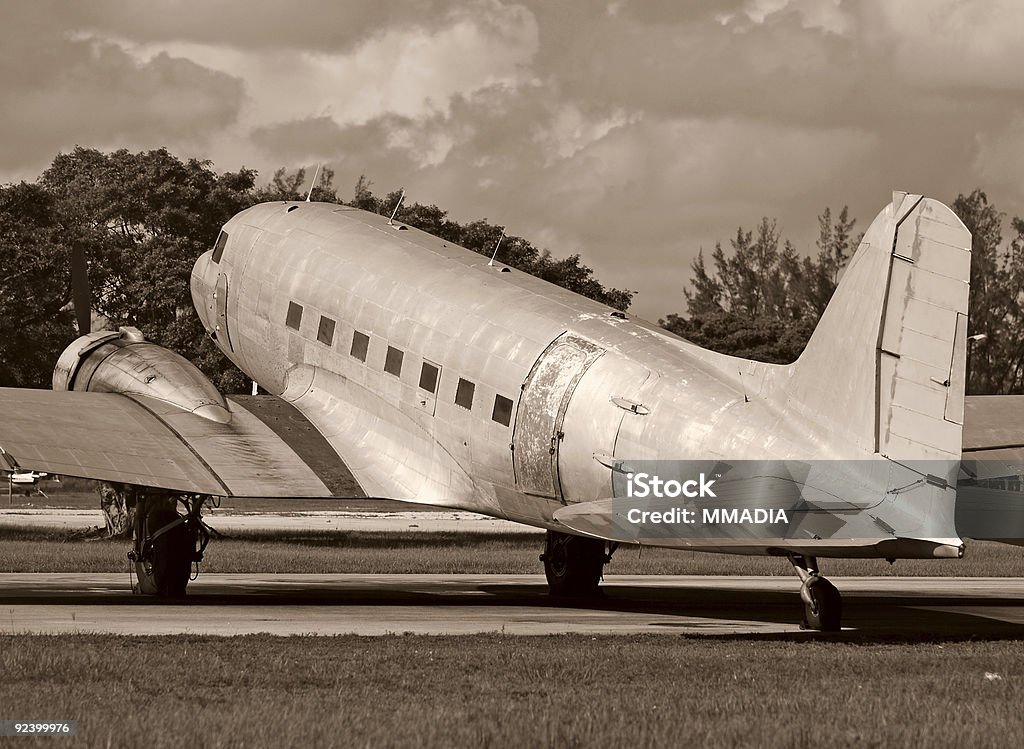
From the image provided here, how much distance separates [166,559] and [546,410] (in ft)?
21.2

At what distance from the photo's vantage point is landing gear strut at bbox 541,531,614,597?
2419 cm

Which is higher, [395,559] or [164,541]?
[164,541]

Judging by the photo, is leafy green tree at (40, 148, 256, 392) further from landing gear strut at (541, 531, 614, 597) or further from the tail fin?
the tail fin

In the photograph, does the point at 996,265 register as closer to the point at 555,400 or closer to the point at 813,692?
the point at 555,400

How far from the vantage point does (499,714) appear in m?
11.3

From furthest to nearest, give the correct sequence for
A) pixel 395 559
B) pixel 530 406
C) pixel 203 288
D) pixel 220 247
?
pixel 395 559 < pixel 203 288 < pixel 220 247 < pixel 530 406

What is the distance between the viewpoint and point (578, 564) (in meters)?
24.2

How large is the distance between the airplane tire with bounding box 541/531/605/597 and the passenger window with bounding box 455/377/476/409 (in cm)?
392

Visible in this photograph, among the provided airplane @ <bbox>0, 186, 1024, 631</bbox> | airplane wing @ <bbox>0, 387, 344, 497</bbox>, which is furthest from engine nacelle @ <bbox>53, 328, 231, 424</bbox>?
airplane wing @ <bbox>0, 387, 344, 497</bbox>

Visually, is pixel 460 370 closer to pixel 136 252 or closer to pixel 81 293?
pixel 81 293

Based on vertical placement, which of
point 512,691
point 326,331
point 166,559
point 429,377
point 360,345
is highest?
point 326,331

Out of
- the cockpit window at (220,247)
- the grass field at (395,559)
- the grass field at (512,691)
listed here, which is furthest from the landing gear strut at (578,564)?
the cockpit window at (220,247)

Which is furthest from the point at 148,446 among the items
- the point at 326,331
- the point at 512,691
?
the point at 512,691

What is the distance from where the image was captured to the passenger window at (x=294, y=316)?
984 inches
